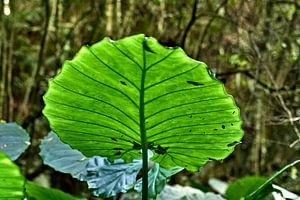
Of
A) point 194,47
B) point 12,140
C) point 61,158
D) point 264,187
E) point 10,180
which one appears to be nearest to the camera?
point 10,180

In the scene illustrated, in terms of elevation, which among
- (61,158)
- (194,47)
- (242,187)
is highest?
(194,47)

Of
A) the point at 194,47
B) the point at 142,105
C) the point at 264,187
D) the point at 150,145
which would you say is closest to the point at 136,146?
the point at 150,145

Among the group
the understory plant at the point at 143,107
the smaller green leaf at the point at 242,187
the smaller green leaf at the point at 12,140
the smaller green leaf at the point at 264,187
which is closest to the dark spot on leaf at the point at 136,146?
the understory plant at the point at 143,107

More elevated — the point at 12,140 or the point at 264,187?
the point at 12,140

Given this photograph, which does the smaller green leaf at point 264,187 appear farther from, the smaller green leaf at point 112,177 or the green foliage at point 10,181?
the green foliage at point 10,181

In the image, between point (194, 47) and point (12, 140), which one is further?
point (194, 47)

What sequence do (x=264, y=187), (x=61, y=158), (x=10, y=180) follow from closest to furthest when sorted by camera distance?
(x=10, y=180), (x=264, y=187), (x=61, y=158)

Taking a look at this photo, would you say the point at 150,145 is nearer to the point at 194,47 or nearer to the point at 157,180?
the point at 157,180
